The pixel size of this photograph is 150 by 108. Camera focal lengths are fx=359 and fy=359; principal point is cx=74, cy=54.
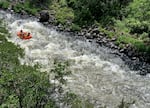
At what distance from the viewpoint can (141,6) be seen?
116 ft

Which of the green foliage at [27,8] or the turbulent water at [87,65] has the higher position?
the green foliage at [27,8]

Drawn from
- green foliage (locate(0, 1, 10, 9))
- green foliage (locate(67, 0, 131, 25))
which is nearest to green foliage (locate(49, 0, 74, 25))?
green foliage (locate(67, 0, 131, 25))

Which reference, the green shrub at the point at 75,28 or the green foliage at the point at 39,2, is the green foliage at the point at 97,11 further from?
the green foliage at the point at 39,2

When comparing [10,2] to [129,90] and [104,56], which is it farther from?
[129,90]

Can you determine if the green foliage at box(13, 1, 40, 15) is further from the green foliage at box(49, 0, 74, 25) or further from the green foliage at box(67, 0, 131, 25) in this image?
the green foliage at box(67, 0, 131, 25)

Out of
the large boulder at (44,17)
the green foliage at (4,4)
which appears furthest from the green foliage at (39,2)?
the large boulder at (44,17)

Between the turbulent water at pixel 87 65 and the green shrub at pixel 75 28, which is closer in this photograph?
the turbulent water at pixel 87 65

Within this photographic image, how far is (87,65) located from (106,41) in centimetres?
556

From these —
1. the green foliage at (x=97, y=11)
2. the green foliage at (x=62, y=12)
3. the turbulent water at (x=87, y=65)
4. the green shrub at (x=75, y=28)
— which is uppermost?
the green foliage at (x=97, y=11)

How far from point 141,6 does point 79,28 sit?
21.3 feet

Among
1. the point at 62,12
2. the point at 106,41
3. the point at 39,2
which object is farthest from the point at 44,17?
the point at 106,41

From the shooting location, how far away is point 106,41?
33969 millimetres

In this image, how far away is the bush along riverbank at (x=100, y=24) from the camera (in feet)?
105

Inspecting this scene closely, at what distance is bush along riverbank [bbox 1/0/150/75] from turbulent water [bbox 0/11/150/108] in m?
1.09
